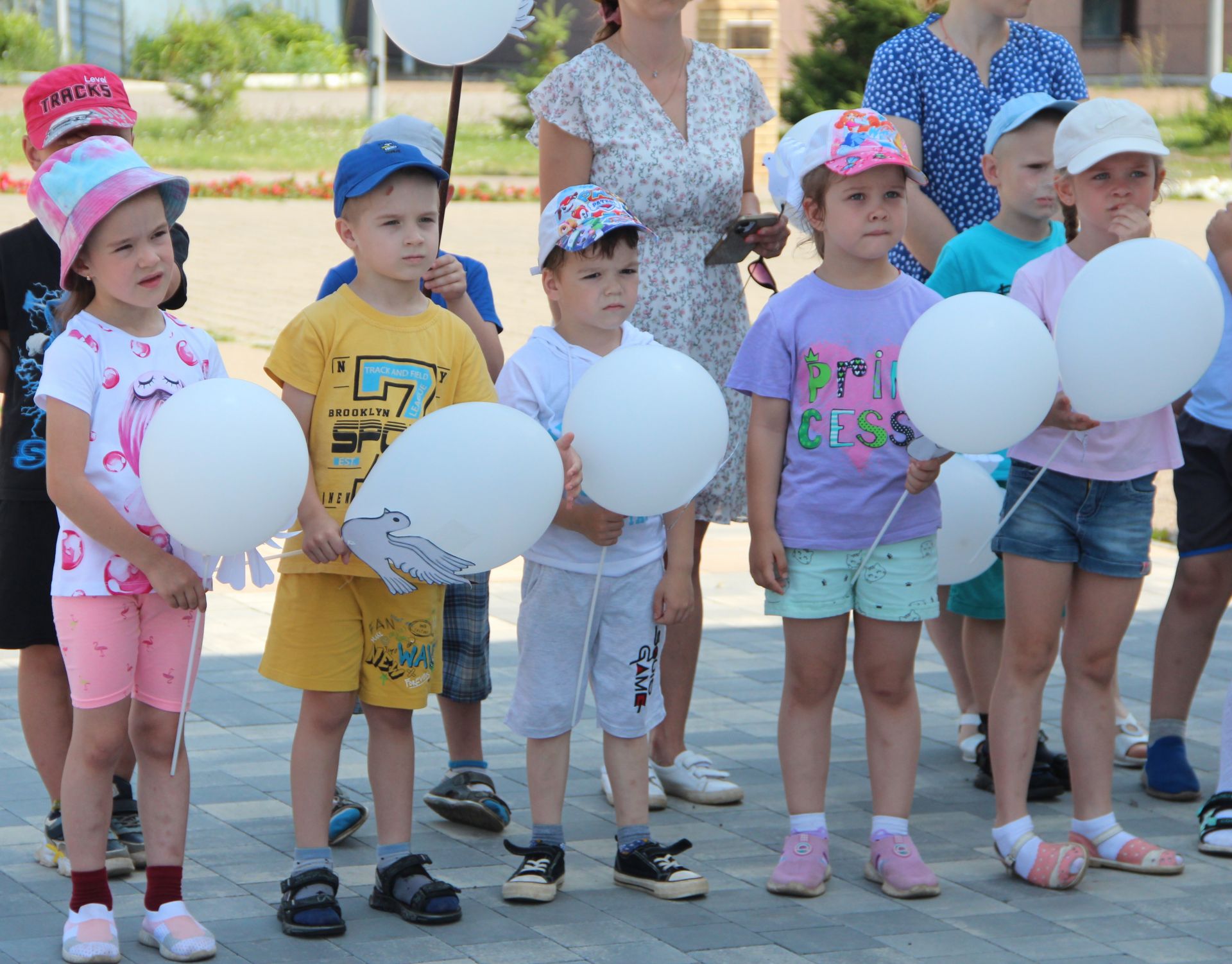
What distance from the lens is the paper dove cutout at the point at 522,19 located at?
158 inches

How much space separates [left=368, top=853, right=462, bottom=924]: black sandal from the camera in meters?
3.37

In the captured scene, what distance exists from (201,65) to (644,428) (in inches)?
1098

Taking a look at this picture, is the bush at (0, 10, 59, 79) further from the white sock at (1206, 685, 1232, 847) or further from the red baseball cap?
the white sock at (1206, 685, 1232, 847)

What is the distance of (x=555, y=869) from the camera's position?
11.6ft

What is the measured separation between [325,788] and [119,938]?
20.4 inches

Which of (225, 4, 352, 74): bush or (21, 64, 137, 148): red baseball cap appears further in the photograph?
(225, 4, 352, 74): bush

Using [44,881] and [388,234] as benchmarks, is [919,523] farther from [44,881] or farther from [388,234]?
[44,881]

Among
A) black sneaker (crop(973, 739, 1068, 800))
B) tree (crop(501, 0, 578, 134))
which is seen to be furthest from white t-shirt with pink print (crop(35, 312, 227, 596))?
tree (crop(501, 0, 578, 134))

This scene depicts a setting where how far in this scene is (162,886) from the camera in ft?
10.6

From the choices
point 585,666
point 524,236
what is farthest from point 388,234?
point 524,236

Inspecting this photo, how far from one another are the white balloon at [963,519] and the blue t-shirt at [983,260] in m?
0.15

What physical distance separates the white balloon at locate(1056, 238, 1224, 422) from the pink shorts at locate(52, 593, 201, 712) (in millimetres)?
1991

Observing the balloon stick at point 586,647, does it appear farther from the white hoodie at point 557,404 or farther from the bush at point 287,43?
the bush at point 287,43

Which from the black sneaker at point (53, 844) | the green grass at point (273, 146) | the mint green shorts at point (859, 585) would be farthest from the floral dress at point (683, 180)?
the green grass at point (273, 146)
